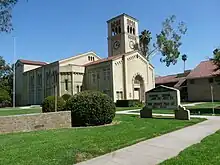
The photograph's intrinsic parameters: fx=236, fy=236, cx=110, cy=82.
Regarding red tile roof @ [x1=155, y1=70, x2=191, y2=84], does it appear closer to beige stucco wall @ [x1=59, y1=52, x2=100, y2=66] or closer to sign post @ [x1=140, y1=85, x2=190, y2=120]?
beige stucco wall @ [x1=59, y1=52, x2=100, y2=66]

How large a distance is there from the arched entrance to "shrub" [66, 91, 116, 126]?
29711mm

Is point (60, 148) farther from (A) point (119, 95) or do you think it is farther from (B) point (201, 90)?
(B) point (201, 90)

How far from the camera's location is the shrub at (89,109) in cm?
1336

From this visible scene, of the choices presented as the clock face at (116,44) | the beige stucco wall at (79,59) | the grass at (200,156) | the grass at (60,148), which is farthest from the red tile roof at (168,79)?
the grass at (200,156)

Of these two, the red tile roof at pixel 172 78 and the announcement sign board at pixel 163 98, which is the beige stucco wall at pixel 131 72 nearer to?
the red tile roof at pixel 172 78

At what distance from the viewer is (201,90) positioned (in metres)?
43.2

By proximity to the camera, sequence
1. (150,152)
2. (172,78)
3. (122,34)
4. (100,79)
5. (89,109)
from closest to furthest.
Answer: (150,152)
(89,109)
(100,79)
(172,78)
(122,34)

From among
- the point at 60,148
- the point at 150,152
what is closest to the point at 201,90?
the point at 150,152

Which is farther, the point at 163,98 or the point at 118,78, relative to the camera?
the point at 118,78

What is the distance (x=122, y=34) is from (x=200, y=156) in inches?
2097

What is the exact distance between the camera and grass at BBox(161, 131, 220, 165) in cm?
558

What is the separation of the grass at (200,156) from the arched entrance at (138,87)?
36.0 metres

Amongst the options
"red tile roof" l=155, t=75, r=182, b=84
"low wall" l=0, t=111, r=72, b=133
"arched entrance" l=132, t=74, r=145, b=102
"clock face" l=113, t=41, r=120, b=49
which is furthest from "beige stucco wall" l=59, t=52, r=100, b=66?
"low wall" l=0, t=111, r=72, b=133

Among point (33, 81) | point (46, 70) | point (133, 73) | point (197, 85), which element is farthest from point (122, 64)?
point (33, 81)
